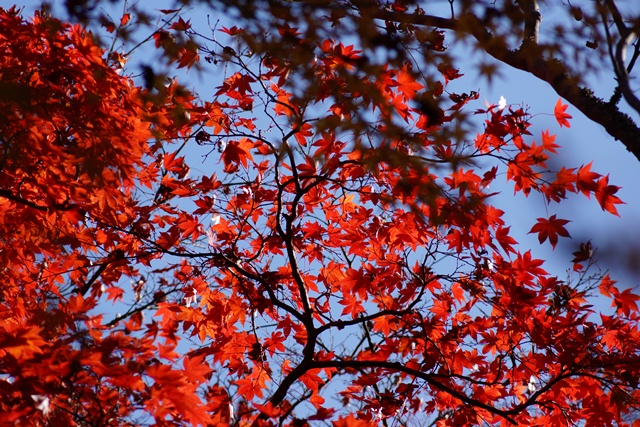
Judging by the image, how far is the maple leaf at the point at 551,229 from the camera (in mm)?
3713

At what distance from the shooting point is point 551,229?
374 cm

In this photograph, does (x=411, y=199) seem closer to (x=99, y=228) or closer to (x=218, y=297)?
(x=218, y=297)

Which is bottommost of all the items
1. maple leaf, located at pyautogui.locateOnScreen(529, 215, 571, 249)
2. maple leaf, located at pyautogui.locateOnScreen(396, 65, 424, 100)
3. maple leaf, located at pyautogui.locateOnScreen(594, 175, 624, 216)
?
maple leaf, located at pyautogui.locateOnScreen(529, 215, 571, 249)

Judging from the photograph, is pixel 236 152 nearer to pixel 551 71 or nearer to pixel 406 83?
pixel 406 83

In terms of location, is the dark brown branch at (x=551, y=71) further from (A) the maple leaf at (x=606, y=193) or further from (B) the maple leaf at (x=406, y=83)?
(A) the maple leaf at (x=606, y=193)

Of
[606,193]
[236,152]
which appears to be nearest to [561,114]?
[606,193]

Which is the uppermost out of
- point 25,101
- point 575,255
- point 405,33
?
point 405,33

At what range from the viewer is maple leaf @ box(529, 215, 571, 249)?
371 centimetres

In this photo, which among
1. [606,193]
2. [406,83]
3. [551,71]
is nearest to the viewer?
[551,71]

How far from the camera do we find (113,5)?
3.58 metres

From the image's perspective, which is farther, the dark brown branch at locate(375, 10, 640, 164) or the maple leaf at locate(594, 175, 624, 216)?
the maple leaf at locate(594, 175, 624, 216)

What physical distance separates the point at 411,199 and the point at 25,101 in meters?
1.91

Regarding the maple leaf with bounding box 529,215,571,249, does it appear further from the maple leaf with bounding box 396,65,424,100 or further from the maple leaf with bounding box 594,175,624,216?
the maple leaf with bounding box 396,65,424,100

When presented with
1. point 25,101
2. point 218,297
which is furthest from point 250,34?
point 218,297
